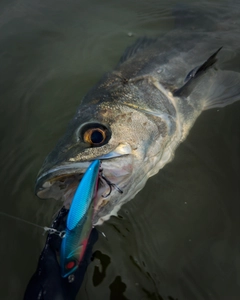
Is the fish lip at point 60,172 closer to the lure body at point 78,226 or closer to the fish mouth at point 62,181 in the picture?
the fish mouth at point 62,181

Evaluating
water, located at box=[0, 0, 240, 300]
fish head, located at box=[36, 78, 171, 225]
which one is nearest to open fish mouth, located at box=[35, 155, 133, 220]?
fish head, located at box=[36, 78, 171, 225]

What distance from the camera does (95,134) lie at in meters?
2.27

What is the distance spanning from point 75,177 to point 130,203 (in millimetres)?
637

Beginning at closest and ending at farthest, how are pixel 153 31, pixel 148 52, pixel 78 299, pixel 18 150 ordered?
1. pixel 78 299
2. pixel 18 150
3. pixel 148 52
4. pixel 153 31

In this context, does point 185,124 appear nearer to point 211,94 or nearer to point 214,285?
point 211,94

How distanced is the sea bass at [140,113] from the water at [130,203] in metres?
0.25

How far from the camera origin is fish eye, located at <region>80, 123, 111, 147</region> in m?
2.22

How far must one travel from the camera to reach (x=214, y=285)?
2.08m

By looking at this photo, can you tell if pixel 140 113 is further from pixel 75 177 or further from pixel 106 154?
pixel 75 177

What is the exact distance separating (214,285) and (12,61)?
3917 millimetres

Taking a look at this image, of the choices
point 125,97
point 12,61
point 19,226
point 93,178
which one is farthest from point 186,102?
point 12,61

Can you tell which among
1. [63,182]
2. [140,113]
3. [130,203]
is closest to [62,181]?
[63,182]

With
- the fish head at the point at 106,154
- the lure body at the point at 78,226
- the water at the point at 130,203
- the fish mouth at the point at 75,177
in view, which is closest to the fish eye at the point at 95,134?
the fish head at the point at 106,154

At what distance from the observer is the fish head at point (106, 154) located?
2.04 m
